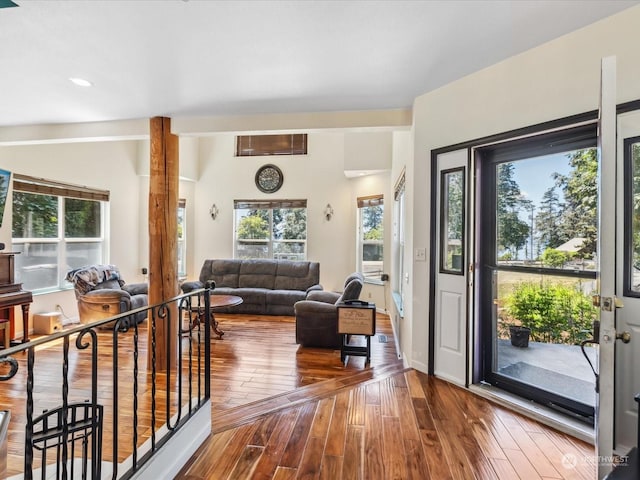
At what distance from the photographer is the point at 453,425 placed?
2336 mm

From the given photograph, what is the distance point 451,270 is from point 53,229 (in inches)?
231

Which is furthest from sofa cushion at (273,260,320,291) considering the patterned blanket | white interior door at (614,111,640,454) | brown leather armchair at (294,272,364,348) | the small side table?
white interior door at (614,111,640,454)

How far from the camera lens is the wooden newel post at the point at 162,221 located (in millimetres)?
3492

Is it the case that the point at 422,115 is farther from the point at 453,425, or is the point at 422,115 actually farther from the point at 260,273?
the point at 260,273

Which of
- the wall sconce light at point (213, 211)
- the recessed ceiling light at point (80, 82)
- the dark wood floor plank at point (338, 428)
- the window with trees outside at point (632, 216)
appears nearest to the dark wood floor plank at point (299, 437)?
the dark wood floor plank at point (338, 428)

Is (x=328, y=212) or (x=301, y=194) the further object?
(x=301, y=194)

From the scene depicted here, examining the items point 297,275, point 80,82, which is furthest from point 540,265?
point 297,275

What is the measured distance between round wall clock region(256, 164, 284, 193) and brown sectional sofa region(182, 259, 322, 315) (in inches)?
63.4

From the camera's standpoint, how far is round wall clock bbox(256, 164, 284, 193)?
736cm

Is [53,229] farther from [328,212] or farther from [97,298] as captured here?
[328,212]

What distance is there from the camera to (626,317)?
6.51ft

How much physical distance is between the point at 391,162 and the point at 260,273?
3295 millimetres

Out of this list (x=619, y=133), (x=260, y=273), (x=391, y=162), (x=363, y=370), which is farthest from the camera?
(x=260, y=273)

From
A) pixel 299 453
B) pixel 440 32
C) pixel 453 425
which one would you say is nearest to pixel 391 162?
pixel 440 32
